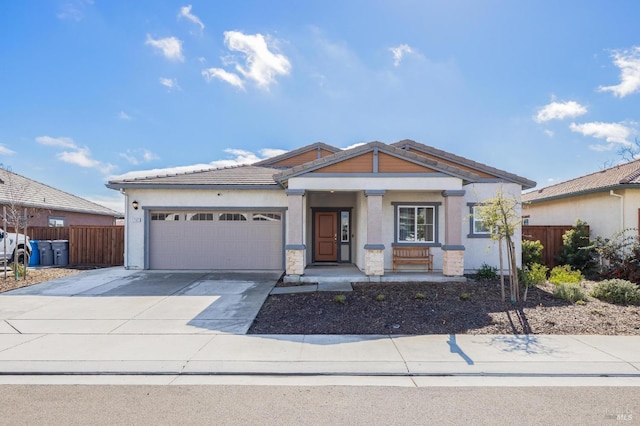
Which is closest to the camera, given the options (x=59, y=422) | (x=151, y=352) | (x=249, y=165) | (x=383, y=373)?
(x=59, y=422)

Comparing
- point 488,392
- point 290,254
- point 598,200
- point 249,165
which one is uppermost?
point 249,165

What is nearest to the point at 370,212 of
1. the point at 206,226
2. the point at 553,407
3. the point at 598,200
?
the point at 206,226

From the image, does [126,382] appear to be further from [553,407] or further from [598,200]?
[598,200]

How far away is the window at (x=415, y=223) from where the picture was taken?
12.1m

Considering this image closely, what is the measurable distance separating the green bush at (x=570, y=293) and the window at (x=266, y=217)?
28.6ft

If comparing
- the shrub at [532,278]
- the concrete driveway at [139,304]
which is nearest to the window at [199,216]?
the concrete driveway at [139,304]

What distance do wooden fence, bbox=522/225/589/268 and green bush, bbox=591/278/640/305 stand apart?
555 centimetres

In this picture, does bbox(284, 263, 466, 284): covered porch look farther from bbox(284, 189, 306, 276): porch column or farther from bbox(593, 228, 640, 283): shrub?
bbox(593, 228, 640, 283): shrub

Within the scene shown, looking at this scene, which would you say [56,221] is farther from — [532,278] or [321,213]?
[532,278]

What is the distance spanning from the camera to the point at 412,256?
11781 mm

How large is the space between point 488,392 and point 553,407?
0.65 m

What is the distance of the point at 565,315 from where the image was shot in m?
7.38

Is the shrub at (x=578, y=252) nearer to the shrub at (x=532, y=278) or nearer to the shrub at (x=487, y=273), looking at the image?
the shrub at (x=532, y=278)

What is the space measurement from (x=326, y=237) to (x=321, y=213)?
1.00 metres
